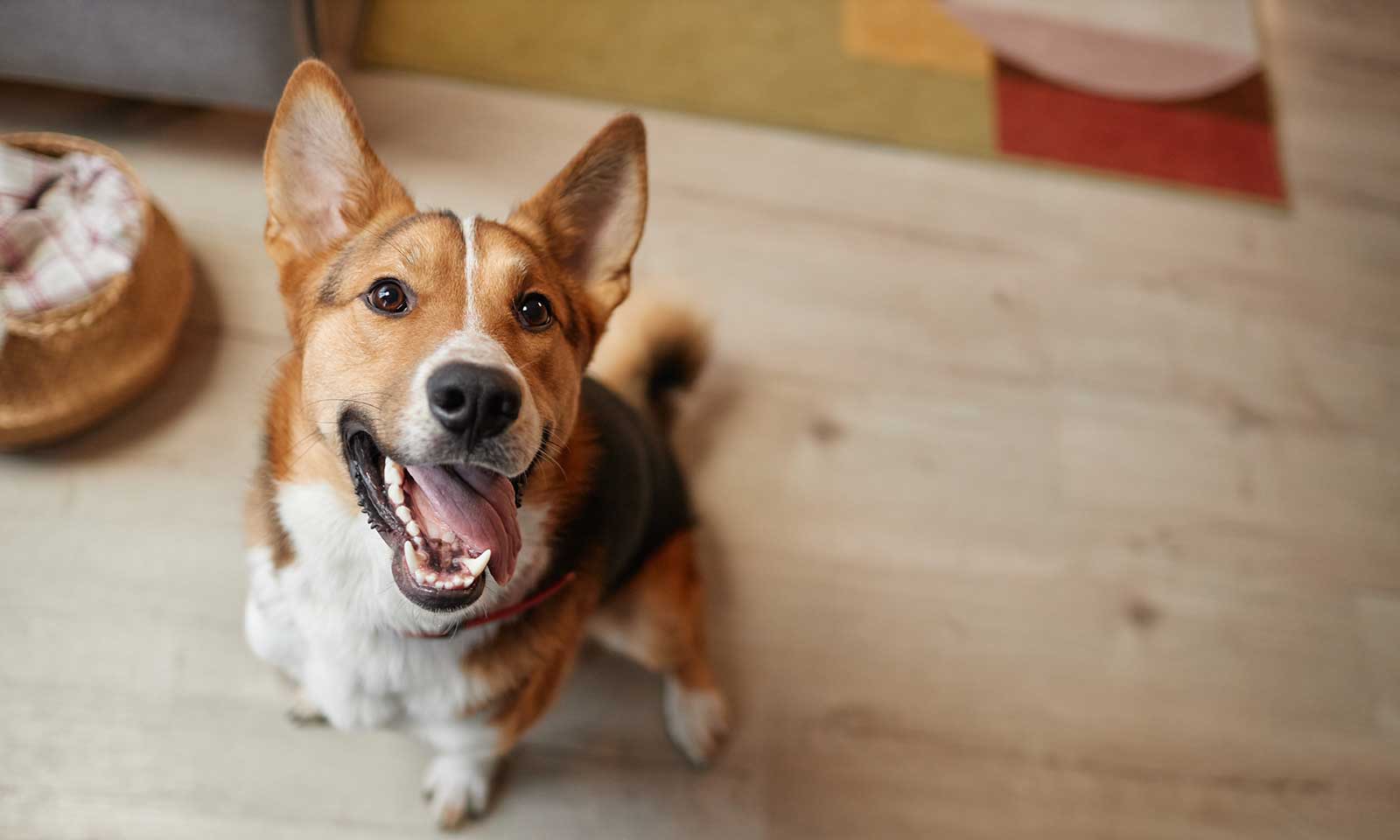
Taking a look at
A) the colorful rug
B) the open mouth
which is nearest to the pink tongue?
the open mouth

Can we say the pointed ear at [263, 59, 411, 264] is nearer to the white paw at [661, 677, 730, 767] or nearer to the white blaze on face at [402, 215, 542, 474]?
the white blaze on face at [402, 215, 542, 474]

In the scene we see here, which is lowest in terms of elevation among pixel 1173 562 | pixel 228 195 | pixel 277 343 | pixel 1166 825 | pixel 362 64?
pixel 1166 825

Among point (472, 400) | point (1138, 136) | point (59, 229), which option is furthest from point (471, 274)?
point (1138, 136)

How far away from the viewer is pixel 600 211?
1.64 metres

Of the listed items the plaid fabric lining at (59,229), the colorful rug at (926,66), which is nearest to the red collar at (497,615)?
the plaid fabric lining at (59,229)

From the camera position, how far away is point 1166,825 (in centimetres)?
243

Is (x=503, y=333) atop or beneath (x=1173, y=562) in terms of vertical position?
atop

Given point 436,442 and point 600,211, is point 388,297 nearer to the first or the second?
point 436,442

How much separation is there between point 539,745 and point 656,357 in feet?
3.09

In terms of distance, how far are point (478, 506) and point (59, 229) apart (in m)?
1.51

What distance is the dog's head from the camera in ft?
4.27

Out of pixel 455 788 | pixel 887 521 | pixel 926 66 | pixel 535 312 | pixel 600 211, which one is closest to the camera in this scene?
pixel 535 312

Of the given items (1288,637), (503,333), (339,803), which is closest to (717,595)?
(339,803)

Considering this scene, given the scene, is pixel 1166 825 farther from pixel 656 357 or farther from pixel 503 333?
pixel 503 333
